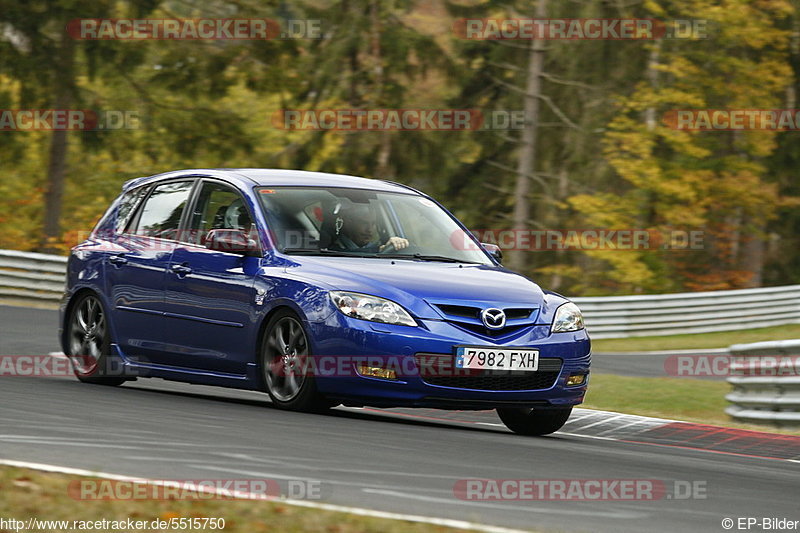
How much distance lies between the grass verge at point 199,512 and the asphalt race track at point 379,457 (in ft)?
1.20

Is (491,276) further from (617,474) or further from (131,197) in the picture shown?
(131,197)

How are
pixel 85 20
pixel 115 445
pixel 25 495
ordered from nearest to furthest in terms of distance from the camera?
pixel 25 495 → pixel 115 445 → pixel 85 20

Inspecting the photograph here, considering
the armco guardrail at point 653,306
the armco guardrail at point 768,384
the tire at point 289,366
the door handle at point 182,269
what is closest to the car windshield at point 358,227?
the tire at point 289,366

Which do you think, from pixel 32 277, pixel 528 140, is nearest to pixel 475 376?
pixel 32 277

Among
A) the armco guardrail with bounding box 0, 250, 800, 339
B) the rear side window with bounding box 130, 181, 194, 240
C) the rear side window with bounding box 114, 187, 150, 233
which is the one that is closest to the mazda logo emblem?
the rear side window with bounding box 130, 181, 194, 240

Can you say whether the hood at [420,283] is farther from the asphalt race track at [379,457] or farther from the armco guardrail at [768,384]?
the armco guardrail at [768,384]

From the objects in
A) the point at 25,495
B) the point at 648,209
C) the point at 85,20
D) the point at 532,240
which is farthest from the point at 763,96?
the point at 25,495

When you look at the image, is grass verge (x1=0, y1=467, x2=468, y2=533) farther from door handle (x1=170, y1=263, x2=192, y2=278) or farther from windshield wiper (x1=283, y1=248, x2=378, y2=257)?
door handle (x1=170, y1=263, x2=192, y2=278)

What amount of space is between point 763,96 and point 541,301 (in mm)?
32645

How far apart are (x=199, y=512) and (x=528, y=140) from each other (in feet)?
104

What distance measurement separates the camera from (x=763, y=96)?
40.2m

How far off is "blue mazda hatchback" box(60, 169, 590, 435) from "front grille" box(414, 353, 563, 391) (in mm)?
10

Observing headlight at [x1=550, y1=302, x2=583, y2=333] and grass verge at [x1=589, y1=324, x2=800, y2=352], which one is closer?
headlight at [x1=550, y1=302, x2=583, y2=333]

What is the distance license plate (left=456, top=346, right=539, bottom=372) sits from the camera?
879 cm
